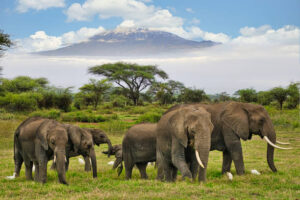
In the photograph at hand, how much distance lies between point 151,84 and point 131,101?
27.5 ft

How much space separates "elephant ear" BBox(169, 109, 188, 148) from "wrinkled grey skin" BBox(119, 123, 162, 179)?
1.95 m

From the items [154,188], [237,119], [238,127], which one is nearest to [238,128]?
[238,127]

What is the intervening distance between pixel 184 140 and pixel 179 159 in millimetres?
536

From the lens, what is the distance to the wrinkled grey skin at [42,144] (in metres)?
9.76

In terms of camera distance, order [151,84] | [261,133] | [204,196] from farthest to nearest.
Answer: [151,84], [261,133], [204,196]

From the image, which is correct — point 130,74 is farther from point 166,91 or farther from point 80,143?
point 80,143

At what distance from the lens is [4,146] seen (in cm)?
2206

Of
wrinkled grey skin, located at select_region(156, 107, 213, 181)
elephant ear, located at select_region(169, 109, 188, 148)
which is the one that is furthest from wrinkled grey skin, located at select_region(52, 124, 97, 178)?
elephant ear, located at select_region(169, 109, 188, 148)

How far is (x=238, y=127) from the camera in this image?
11320mm

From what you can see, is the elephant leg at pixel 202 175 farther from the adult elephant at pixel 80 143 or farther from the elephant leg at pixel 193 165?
the adult elephant at pixel 80 143

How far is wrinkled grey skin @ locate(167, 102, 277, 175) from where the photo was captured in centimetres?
1131

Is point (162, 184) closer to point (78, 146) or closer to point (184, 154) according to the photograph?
point (184, 154)

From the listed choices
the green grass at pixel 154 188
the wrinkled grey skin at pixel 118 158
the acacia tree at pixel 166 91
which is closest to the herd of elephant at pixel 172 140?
the wrinkled grey skin at pixel 118 158

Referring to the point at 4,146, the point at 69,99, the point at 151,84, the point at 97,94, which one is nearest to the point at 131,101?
the point at 151,84
